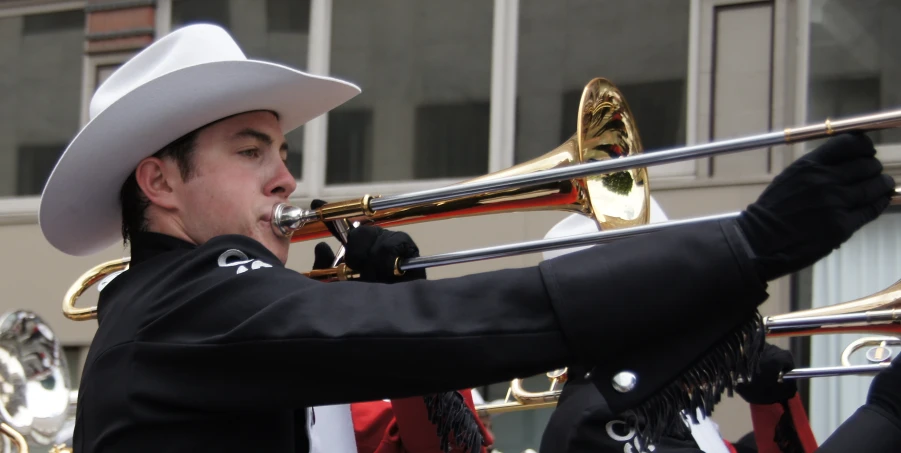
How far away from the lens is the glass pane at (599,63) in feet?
22.6

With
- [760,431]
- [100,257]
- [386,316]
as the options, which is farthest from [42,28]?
[386,316]

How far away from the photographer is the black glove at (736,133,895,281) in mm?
1537

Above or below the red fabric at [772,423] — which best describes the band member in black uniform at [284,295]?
above

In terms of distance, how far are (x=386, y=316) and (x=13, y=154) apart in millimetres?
8086

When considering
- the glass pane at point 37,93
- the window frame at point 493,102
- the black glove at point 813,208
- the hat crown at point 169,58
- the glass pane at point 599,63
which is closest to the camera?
the black glove at point 813,208

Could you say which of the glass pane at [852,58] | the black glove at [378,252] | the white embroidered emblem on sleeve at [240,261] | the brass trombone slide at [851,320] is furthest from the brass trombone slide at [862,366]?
the glass pane at [852,58]

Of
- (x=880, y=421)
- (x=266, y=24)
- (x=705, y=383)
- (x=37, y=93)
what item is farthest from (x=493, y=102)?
(x=705, y=383)

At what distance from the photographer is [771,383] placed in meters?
3.61

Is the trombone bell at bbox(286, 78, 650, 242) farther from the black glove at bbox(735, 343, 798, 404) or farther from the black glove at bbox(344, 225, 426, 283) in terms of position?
the black glove at bbox(735, 343, 798, 404)

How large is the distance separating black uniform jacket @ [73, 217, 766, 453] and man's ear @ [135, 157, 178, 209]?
0.73 feet

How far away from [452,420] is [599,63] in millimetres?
5114

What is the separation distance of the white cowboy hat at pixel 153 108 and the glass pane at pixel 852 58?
4506 millimetres

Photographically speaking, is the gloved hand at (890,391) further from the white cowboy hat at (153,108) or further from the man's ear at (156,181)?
the man's ear at (156,181)

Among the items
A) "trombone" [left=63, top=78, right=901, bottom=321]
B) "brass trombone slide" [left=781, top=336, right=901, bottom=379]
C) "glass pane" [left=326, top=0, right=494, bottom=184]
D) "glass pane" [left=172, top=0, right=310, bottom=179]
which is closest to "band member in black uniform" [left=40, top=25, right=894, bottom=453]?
"trombone" [left=63, top=78, right=901, bottom=321]
